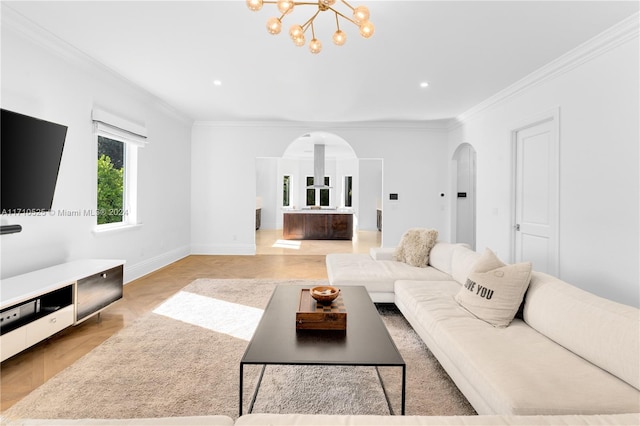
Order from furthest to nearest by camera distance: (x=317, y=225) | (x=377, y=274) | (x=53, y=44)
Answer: (x=317, y=225), (x=377, y=274), (x=53, y=44)

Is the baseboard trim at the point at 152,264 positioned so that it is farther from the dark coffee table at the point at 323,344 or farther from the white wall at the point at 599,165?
the white wall at the point at 599,165

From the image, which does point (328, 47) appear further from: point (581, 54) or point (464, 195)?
point (464, 195)

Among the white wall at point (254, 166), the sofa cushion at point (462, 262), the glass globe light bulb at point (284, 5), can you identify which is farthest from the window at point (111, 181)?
the sofa cushion at point (462, 262)

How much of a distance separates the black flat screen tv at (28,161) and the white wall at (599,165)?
16.6 ft

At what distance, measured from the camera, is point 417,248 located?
12.5 feet

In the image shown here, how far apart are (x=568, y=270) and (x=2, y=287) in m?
5.15

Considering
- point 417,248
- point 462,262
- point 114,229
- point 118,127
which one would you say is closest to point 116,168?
point 118,127

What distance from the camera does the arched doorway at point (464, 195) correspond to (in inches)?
264

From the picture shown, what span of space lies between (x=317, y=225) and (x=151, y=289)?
18.4 ft

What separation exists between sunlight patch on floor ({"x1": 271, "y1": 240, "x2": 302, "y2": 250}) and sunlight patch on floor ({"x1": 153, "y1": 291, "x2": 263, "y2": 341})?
409 cm

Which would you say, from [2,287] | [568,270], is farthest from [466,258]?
[2,287]

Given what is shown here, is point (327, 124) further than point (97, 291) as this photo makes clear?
Yes

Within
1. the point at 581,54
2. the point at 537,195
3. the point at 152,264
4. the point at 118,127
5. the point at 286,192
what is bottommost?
the point at 152,264

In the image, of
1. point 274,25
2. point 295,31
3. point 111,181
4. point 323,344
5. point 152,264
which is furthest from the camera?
point 152,264
